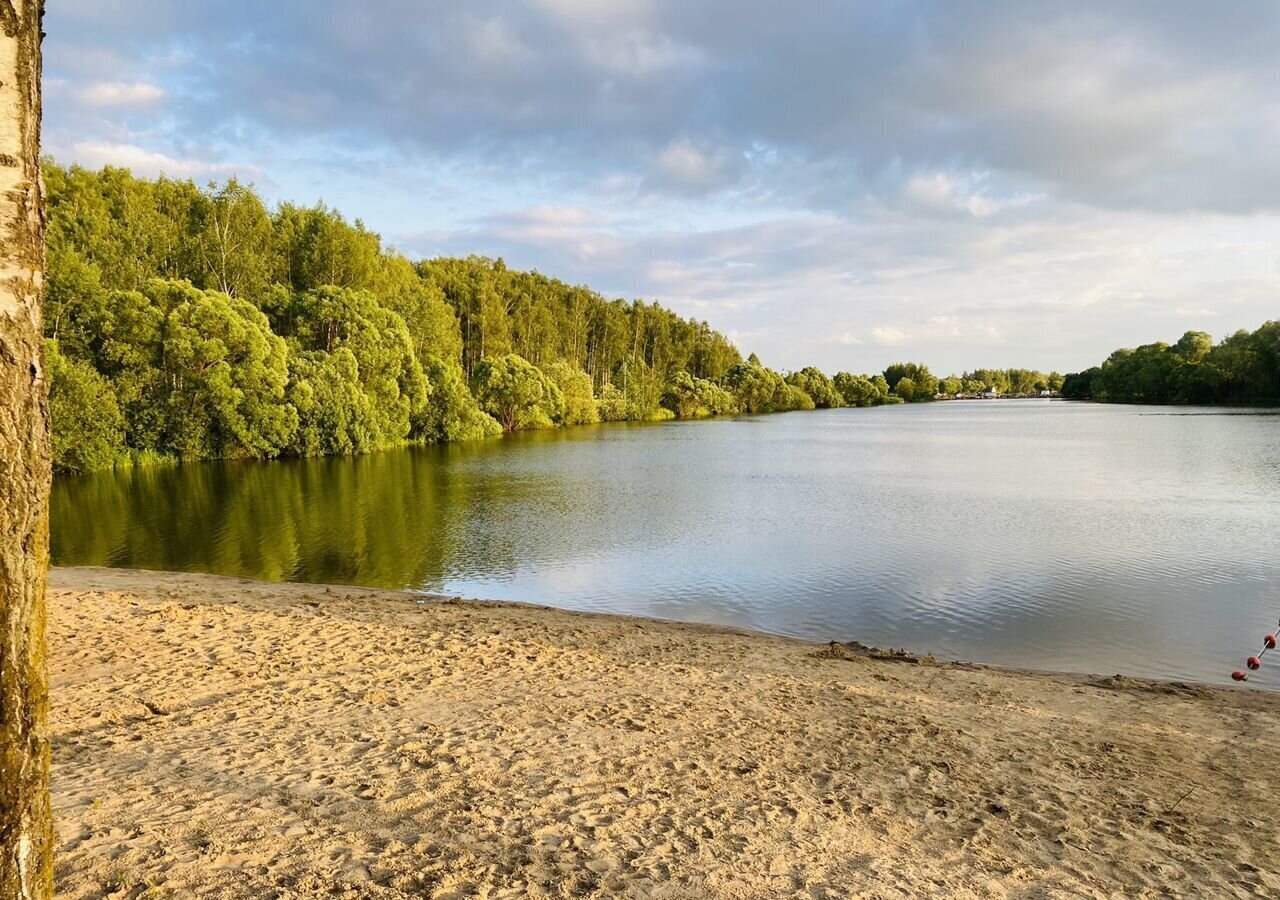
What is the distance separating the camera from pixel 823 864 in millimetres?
5379

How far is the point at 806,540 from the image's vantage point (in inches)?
909

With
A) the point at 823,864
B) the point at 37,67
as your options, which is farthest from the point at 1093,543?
the point at 37,67

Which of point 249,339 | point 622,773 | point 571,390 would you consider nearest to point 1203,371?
point 571,390

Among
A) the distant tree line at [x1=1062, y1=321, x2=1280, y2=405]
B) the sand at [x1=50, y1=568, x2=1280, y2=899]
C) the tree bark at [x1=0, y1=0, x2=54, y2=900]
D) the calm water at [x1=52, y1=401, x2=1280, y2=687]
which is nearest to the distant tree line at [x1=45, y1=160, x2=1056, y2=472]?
the calm water at [x1=52, y1=401, x2=1280, y2=687]

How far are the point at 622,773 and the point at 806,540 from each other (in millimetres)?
17054

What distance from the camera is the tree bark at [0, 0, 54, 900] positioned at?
2.49m

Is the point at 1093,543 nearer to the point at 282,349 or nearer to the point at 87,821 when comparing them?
the point at 87,821

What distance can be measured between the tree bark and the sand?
7.98 ft

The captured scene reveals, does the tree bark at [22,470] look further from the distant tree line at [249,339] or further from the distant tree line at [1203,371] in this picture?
the distant tree line at [1203,371]

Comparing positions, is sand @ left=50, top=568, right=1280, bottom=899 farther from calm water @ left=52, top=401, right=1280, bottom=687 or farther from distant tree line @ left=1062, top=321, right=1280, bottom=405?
distant tree line @ left=1062, top=321, right=1280, bottom=405

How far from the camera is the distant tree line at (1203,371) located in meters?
108

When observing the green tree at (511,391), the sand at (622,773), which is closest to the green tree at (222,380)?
the green tree at (511,391)

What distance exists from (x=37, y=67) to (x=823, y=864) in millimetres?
6092

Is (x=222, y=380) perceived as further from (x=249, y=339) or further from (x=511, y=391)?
(x=511, y=391)
